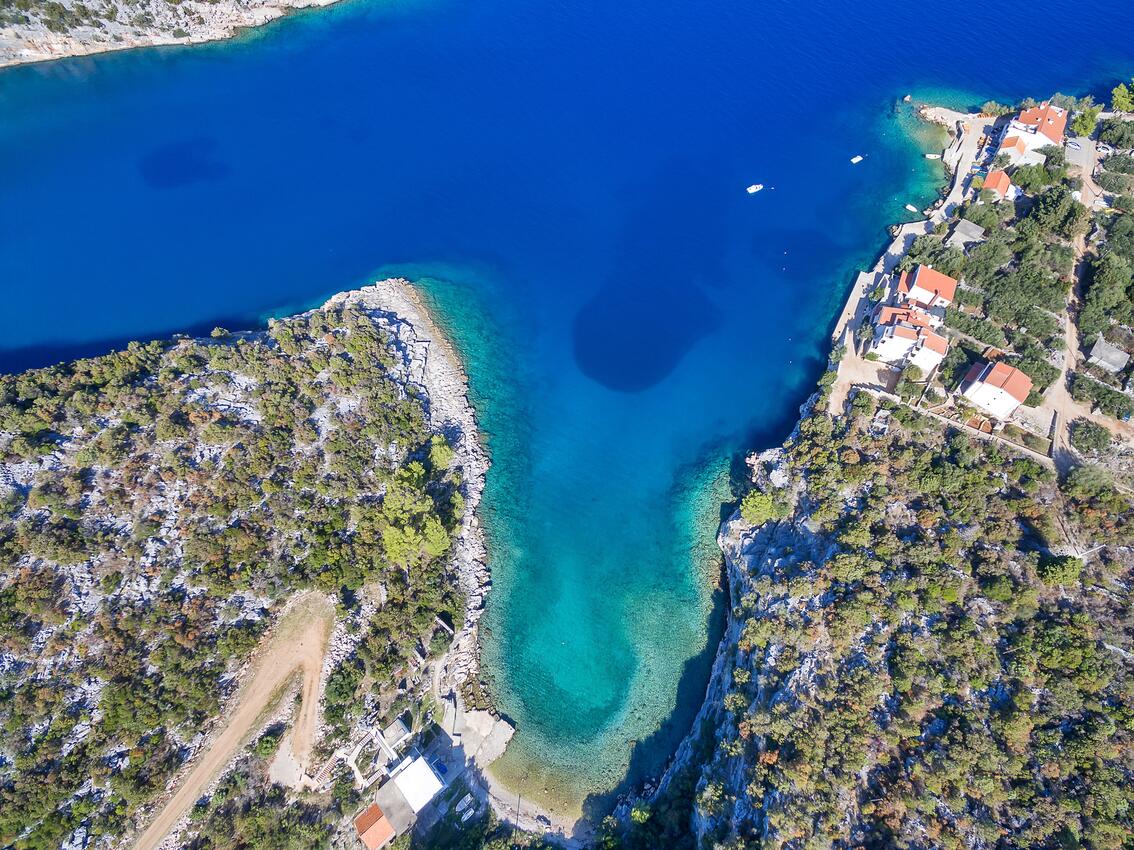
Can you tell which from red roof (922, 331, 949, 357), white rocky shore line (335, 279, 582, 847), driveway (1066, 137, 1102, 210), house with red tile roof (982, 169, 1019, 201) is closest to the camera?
white rocky shore line (335, 279, 582, 847)

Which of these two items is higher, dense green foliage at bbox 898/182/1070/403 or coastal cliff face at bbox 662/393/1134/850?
dense green foliage at bbox 898/182/1070/403

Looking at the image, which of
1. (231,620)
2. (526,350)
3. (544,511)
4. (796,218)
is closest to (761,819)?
(544,511)

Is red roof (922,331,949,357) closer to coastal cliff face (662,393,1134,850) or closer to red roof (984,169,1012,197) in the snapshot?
coastal cliff face (662,393,1134,850)

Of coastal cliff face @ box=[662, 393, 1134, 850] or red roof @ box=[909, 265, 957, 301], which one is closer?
coastal cliff face @ box=[662, 393, 1134, 850]

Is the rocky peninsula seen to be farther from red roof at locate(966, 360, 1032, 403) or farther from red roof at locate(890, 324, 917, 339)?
red roof at locate(966, 360, 1032, 403)

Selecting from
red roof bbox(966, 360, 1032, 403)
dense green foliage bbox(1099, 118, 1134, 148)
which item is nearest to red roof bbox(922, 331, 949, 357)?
red roof bbox(966, 360, 1032, 403)

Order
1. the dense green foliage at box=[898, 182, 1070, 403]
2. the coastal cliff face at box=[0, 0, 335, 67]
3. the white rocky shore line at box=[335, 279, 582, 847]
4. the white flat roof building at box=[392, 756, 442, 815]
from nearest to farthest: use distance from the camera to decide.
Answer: the white flat roof building at box=[392, 756, 442, 815] < the white rocky shore line at box=[335, 279, 582, 847] < the dense green foliage at box=[898, 182, 1070, 403] < the coastal cliff face at box=[0, 0, 335, 67]

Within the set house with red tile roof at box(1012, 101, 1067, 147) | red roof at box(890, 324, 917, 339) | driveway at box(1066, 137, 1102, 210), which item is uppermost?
house with red tile roof at box(1012, 101, 1067, 147)
